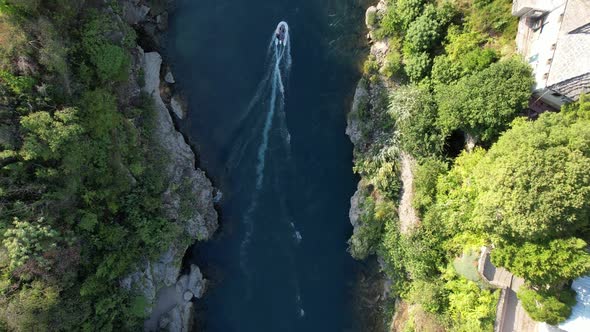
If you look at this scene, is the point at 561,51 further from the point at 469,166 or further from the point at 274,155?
the point at 274,155

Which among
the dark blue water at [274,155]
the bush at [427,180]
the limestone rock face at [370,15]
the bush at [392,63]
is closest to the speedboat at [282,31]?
the dark blue water at [274,155]

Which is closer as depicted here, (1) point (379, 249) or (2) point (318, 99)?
(1) point (379, 249)

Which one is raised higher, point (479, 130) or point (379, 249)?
point (479, 130)

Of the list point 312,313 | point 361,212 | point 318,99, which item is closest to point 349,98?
point 318,99

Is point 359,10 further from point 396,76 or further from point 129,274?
point 129,274

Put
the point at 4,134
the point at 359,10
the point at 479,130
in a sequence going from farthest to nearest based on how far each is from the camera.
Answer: the point at 359,10 → the point at 479,130 → the point at 4,134

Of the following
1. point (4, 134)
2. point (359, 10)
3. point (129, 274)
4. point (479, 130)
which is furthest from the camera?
point (359, 10)

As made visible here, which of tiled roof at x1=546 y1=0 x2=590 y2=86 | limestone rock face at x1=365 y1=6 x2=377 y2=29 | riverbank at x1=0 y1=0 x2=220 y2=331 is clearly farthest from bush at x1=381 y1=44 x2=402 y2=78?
riverbank at x1=0 y1=0 x2=220 y2=331
